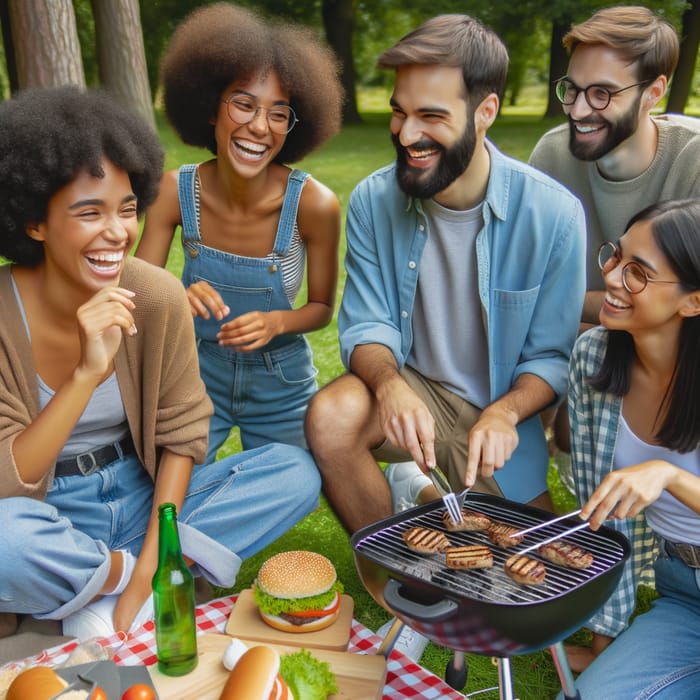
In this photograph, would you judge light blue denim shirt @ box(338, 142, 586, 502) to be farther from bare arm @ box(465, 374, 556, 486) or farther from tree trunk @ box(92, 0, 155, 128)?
tree trunk @ box(92, 0, 155, 128)

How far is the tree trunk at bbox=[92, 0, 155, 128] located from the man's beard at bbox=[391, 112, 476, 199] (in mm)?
8174

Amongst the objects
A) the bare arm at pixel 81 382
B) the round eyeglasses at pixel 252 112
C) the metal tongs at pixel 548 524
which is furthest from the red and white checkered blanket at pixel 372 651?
the round eyeglasses at pixel 252 112

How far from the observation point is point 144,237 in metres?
3.78

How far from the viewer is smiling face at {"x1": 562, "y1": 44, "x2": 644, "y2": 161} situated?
364 centimetres

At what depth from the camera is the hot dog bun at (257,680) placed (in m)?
1.95

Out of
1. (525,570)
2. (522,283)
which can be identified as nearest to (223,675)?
(525,570)

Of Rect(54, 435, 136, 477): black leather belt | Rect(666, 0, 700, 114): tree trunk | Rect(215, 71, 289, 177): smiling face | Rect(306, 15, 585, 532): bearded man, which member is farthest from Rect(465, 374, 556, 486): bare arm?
Rect(666, 0, 700, 114): tree trunk

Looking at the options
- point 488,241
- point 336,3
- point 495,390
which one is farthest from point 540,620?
point 336,3

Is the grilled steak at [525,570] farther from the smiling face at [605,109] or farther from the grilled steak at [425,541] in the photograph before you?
the smiling face at [605,109]

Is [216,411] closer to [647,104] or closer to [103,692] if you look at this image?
[103,692]

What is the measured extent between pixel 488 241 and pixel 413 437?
0.93 meters

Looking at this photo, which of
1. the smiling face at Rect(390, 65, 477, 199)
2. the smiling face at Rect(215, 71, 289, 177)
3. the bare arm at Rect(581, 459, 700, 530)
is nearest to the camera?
the bare arm at Rect(581, 459, 700, 530)

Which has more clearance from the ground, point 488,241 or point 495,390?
point 488,241

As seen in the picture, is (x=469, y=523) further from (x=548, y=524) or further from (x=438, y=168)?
(x=438, y=168)
